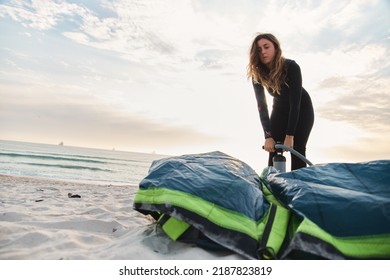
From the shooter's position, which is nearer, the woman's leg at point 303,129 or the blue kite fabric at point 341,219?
the blue kite fabric at point 341,219

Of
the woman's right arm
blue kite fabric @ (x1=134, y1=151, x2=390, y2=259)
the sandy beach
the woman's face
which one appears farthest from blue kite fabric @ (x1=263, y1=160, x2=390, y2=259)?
the woman's face

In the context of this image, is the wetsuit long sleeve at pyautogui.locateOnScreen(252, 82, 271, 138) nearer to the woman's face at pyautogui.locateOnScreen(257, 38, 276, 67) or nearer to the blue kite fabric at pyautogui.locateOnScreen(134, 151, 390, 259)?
the woman's face at pyautogui.locateOnScreen(257, 38, 276, 67)

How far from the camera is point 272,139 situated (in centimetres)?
312

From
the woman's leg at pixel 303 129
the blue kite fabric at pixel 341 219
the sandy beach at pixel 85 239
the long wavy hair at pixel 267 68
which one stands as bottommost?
the sandy beach at pixel 85 239

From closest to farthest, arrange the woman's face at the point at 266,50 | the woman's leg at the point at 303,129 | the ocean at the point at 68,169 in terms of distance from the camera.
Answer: the woman's face at the point at 266,50 < the woman's leg at the point at 303,129 < the ocean at the point at 68,169

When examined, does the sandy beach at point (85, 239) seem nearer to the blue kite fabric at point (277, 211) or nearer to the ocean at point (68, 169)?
the blue kite fabric at point (277, 211)

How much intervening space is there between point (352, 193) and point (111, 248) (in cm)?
138

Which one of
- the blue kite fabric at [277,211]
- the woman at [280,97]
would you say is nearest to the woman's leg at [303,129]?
the woman at [280,97]

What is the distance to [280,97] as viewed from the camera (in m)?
3.30

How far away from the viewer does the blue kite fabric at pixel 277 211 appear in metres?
1.31

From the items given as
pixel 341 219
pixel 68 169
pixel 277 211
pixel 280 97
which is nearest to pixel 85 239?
pixel 277 211

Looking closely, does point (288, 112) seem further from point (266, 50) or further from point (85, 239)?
point (85, 239)

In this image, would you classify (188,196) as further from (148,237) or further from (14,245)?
(14,245)
